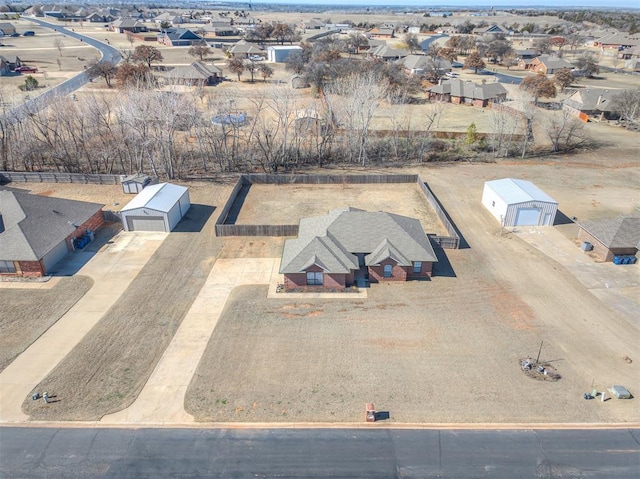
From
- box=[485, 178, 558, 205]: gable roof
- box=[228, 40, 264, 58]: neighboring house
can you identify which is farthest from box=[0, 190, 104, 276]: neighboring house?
box=[228, 40, 264, 58]: neighboring house

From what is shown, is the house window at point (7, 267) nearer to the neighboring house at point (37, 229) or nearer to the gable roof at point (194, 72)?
the neighboring house at point (37, 229)

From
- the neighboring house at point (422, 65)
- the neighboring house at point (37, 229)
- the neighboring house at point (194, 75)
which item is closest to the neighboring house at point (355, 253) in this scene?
the neighboring house at point (37, 229)

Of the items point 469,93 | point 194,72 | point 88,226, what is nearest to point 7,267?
point 88,226

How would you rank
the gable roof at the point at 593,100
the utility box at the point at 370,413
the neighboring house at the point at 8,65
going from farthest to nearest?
the neighboring house at the point at 8,65 < the gable roof at the point at 593,100 < the utility box at the point at 370,413

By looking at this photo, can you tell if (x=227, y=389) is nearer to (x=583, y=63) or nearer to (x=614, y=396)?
(x=614, y=396)

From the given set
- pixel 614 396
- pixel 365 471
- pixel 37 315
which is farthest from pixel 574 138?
pixel 37 315

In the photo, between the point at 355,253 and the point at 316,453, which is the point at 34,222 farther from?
the point at 316,453
